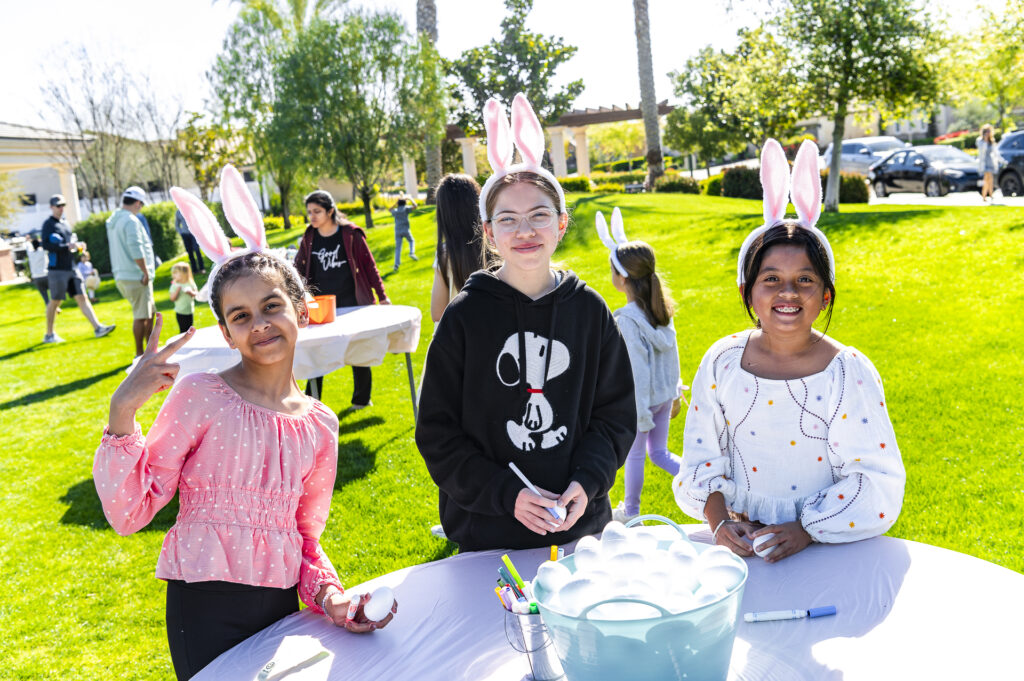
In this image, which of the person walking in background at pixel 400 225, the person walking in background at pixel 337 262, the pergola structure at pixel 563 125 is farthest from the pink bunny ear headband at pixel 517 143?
the pergola structure at pixel 563 125

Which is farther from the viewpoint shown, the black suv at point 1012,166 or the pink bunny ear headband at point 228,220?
the black suv at point 1012,166

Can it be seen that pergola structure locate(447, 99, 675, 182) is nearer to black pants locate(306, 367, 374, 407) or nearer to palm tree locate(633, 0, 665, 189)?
palm tree locate(633, 0, 665, 189)

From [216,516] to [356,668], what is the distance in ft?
1.67

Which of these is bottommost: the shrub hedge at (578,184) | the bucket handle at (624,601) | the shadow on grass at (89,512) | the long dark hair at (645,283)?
the shadow on grass at (89,512)

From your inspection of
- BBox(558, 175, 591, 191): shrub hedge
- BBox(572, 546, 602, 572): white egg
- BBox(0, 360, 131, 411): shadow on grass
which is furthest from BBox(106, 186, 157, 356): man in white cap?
BBox(558, 175, 591, 191): shrub hedge

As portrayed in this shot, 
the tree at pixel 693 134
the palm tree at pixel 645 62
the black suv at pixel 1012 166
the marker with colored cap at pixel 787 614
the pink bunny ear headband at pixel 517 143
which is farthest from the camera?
the tree at pixel 693 134

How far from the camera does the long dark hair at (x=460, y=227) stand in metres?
3.93

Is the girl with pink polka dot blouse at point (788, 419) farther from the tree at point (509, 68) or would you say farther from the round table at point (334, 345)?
the tree at point (509, 68)

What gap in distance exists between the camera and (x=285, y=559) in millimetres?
1803

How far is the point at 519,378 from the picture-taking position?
1.99 meters

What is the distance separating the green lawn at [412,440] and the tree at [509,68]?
552 inches

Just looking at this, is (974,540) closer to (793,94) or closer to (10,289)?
(793,94)

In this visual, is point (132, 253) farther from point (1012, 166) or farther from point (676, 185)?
point (1012, 166)

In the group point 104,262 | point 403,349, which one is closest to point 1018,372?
point 403,349
